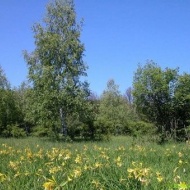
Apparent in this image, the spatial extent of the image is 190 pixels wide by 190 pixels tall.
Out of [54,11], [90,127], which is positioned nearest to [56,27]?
[54,11]

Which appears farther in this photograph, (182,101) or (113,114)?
(113,114)

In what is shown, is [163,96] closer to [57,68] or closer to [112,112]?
[57,68]

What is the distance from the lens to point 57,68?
24.6 m

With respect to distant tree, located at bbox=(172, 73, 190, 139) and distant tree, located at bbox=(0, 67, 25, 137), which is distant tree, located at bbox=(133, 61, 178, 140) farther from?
distant tree, located at bbox=(0, 67, 25, 137)

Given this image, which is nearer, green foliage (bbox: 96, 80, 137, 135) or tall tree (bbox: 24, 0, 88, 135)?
tall tree (bbox: 24, 0, 88, 135)

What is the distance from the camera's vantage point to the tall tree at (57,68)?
23.7 meters

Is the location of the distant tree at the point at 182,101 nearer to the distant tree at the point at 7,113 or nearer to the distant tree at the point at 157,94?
the distant tree at the point at 157,94

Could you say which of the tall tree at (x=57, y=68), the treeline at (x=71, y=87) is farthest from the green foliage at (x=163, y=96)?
the tall tree at (x=57, y=68)

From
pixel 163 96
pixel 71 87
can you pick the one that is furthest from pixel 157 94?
pixel 71 87

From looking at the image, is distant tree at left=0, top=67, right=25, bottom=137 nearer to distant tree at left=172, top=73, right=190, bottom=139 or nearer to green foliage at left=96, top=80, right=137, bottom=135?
green foliage at left=96, top=80, right=137, bottom=135

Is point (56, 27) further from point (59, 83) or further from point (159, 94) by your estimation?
point (159, 94)

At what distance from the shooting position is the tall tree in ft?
77.7

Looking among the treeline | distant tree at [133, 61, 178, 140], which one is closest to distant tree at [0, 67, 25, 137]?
the treeline

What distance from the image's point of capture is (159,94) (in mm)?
23469
